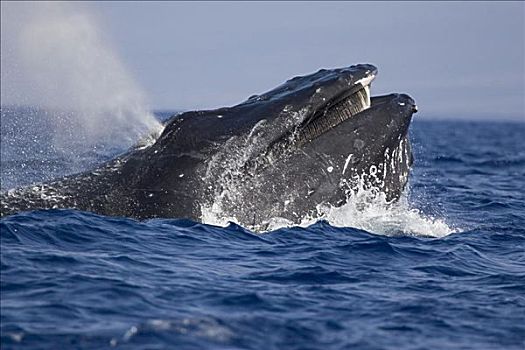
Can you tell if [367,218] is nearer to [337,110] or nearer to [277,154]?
[337,110]

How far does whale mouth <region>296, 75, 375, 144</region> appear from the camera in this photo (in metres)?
11.4

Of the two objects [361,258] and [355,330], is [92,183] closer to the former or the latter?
[361,258]

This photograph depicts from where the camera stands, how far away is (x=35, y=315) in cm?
807

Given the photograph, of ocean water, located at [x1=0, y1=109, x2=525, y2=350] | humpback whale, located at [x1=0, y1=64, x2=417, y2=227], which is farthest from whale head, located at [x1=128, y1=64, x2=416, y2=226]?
ocean water, located at [x1=0, y1=109, x2=525, y2=350]

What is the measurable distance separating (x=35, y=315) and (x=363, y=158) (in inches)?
186

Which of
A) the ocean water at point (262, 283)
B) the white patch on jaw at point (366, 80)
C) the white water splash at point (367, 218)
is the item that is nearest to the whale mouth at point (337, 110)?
the white patch on jaw at point (366, 80)

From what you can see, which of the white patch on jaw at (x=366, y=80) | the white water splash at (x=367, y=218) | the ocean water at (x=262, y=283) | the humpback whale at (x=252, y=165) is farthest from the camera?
the white patch on jaw at (x=366, y=80)

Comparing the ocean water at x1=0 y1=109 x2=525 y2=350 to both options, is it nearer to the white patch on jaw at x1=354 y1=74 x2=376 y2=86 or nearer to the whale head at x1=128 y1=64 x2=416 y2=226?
the whale head at x1=128 y1=64 x2=416 y2=226

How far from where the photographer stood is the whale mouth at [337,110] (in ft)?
37.5

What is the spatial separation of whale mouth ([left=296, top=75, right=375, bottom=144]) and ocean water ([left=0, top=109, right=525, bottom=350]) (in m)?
1.03

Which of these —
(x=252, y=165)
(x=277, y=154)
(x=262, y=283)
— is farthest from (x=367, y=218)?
(x=262, y=283)

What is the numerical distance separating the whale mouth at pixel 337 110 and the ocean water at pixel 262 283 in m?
1.03

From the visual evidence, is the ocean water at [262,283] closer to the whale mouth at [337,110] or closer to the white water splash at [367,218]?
the white water splash at [367,218]

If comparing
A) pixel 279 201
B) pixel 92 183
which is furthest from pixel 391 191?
pixel 92 183
